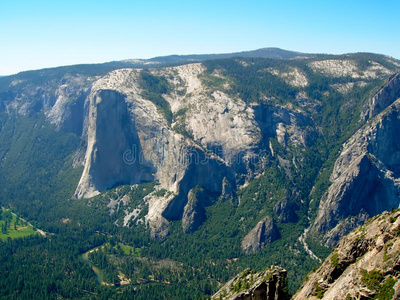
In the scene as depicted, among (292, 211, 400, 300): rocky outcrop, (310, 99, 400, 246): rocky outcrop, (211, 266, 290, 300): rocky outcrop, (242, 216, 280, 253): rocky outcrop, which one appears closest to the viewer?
(292, 211, 400, 300): rocky outcrop

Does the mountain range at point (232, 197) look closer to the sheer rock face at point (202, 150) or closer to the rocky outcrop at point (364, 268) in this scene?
the sheer rock face at point (202, 150)

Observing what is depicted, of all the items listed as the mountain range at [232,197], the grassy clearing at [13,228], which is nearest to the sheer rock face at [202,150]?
the mountain range at [232,197]

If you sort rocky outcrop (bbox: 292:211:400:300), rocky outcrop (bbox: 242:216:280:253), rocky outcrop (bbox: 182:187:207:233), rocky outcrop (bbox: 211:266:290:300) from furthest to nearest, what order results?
1. rocky outcrop (bbox: 182:187:207:233)
2. rocky outcrop (bbox: 242:216:280:253)
3. rocky outcrop (bbox: 211:266:290:300)
4. rocky outcrop (bbox: 292:211:400:300)

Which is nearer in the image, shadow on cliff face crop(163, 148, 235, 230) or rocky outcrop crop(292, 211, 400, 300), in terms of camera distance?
rocky outcrop crop(292, 211, 400, 300)

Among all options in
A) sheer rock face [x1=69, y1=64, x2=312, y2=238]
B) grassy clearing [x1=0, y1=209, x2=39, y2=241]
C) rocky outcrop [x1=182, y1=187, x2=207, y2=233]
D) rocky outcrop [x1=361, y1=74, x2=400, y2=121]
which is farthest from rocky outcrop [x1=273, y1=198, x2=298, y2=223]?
grassy clearing [x1=0, y1=209, x2=39, y2=241]

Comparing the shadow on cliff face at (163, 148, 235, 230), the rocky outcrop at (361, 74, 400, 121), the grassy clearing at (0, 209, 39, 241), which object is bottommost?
the grassy clearing at (0, 209, 39, 241)

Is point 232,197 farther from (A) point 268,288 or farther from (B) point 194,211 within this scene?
(A) point 268,288

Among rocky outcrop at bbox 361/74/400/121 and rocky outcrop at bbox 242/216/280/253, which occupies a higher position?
rocky outcrop at bbox 361/74/400/121

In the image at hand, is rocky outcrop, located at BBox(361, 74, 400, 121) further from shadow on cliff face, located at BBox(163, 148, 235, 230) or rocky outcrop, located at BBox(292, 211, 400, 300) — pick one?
rocky outcrop, located at BBox(292, 211, 400, 300)
